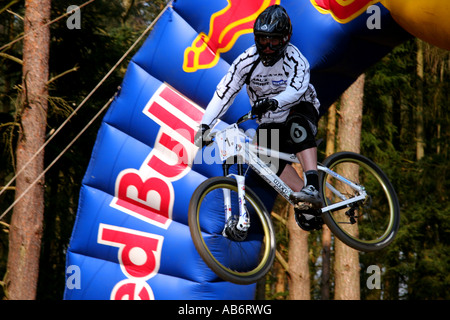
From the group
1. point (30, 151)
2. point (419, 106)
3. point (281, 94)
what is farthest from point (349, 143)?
point (419, 106)

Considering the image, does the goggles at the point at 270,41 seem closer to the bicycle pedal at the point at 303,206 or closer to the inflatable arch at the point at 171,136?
the inflatable arch at the point at 171,136

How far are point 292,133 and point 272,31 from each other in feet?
2.82

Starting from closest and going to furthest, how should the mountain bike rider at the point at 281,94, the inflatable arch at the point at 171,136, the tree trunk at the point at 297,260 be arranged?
the mountain bike rider at the point at 281,94 < the inflatable arch at the point at 171,136 < the tree trunk at the point at 297,260

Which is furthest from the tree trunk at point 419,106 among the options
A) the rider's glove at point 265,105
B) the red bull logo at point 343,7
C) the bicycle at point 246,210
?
the rider's glove at point 265,105

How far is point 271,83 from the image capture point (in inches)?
218

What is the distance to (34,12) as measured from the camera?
973cm

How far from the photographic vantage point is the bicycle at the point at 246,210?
531 cm

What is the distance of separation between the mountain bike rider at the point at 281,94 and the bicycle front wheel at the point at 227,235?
0.38m

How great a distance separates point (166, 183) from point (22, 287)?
402cm

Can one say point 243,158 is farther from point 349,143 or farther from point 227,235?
point 349,143

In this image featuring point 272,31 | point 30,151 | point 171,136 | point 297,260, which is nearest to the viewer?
point 272,31

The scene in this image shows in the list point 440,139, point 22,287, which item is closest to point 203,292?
point 22,287

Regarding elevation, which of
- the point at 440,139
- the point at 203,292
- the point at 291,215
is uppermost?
the point at 440,139
